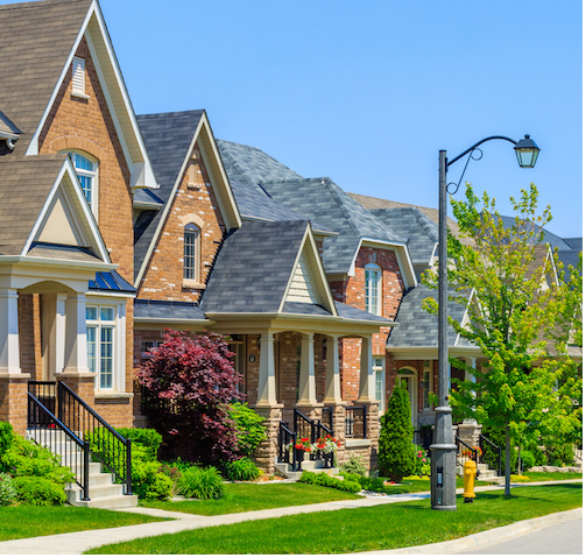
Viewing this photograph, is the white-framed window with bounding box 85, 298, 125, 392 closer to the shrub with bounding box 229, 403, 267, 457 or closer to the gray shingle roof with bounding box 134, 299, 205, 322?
the gray shingle roof with bounding box 134, 299, 205, 322

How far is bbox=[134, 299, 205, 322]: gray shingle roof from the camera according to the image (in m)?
26.7

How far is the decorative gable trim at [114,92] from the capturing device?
78.6ft

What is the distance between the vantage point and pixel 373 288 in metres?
37.3

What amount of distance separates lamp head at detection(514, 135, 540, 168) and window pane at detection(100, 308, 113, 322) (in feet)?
31.8

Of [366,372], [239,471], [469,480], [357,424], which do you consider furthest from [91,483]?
[366,372]

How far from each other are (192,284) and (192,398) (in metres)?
4.69

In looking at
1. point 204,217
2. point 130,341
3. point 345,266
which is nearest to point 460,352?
point 345,266

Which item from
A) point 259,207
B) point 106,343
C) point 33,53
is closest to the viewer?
point 33,53

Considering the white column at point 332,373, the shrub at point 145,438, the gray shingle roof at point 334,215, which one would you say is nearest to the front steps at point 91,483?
the shrub at point 145,438

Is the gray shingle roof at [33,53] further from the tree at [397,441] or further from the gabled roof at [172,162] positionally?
the tree at [397,441]

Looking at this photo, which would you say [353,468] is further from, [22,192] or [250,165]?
[250,165]

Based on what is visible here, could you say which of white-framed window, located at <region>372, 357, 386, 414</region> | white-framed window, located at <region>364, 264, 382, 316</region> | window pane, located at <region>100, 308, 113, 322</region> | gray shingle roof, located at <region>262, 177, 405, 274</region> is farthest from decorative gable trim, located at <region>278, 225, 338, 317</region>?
white-framed window, located at <region>372, 357, 386, 414</region>

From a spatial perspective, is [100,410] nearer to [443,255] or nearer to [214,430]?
[214,430]

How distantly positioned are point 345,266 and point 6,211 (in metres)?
16.2
